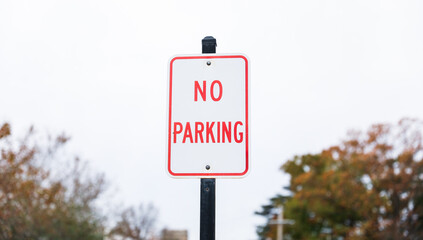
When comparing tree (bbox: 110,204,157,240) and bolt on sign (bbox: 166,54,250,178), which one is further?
tree (bbox: 110,204,157,240)

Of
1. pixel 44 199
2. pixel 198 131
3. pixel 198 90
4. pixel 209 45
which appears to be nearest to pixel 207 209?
pixel 198 131

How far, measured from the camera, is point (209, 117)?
3057 millimetres

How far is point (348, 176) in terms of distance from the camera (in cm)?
3853

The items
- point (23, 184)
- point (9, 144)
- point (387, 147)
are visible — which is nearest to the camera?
point (9, 144)

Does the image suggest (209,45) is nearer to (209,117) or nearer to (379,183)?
(209,117)

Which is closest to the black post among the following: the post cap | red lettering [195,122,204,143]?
red lettering [195,122,204,143]

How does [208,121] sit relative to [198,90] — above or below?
below

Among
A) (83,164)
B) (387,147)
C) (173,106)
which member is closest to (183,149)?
(173,106)

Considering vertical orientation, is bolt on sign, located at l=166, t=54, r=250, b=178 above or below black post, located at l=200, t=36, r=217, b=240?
above

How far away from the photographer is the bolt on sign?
9.91 feet

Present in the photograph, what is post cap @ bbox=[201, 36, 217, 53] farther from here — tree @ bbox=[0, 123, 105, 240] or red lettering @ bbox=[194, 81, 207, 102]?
tree @ bbox=[0, 123, 105, 240]

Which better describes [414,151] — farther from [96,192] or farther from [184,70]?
[184,70]

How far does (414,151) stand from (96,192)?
59.8ft

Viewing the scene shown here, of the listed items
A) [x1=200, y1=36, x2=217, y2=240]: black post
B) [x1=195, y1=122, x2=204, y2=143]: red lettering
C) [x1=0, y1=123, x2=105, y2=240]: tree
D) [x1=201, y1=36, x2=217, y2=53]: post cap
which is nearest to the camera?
[x1=200, y1=36, x2=217, y2=240]: black post
